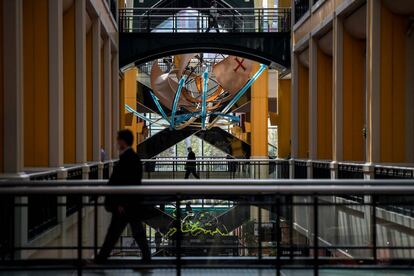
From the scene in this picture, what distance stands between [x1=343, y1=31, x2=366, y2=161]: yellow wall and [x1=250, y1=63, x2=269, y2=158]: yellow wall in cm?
1850

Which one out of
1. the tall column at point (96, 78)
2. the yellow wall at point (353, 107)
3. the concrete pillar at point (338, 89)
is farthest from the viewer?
the tall column at point (96, 78)

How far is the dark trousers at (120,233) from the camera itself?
6.62 metres

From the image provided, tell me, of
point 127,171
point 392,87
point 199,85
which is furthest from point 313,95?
point 199,85

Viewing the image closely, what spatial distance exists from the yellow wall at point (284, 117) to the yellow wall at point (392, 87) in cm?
1540

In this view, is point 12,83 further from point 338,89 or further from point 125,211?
point 338,89

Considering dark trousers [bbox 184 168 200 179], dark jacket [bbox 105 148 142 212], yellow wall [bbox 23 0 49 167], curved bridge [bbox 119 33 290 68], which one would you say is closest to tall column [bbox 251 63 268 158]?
curved bridge [bbox 119 33 290 68]

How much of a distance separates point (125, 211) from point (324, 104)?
679 inches

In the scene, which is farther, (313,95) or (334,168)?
(313,95)

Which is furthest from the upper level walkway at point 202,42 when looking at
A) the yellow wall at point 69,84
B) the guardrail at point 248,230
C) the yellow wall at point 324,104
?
the guardrail at point 248,230

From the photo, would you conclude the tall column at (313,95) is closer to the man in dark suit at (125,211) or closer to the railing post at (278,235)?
the man in dark suit at (125,211)

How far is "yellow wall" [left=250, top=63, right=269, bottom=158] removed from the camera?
3841 centimetres

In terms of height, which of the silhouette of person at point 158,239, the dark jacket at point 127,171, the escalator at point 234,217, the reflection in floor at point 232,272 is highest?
the dark jacket at point 127,171

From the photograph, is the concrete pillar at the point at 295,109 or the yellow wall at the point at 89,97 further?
the concrete pillar at the point at 295,109

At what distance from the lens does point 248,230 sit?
7582 mm
